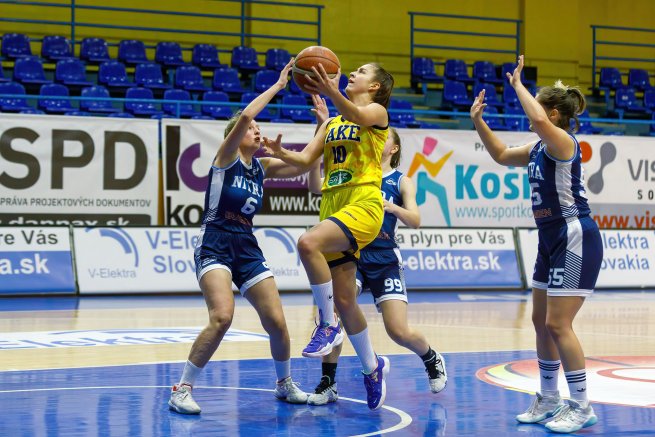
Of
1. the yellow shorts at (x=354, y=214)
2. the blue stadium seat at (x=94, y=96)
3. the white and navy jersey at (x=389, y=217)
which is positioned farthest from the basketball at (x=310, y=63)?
the blue stadium seat at (x=94, y=96)

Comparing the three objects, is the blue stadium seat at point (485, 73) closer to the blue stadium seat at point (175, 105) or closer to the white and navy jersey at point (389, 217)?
the blue stadium seat at point (175, 105)

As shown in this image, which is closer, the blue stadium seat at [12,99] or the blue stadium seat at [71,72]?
the blue stadium seat at [12,99]

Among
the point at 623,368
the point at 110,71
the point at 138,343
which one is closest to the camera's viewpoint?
the point at 623,368

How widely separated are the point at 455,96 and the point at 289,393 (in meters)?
16.5

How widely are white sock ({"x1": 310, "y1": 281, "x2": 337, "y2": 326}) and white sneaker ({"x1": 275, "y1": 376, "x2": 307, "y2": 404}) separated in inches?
31.6

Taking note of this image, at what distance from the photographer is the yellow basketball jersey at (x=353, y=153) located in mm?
6391

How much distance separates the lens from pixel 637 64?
27422 mm

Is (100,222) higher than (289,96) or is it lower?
lower

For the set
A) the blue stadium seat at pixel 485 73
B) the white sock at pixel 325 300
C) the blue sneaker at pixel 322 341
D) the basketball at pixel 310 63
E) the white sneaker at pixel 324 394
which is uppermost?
the blue stadium seat at pixel 485 73

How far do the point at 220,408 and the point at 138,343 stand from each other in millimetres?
3556

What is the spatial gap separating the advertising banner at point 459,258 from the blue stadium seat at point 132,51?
7.52 meters

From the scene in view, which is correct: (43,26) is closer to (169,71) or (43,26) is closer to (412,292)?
(169,71)

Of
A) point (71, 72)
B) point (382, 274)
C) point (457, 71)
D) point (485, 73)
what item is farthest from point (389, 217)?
point (485, 73)

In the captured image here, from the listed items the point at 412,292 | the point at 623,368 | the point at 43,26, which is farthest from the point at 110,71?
the point at 623,368
